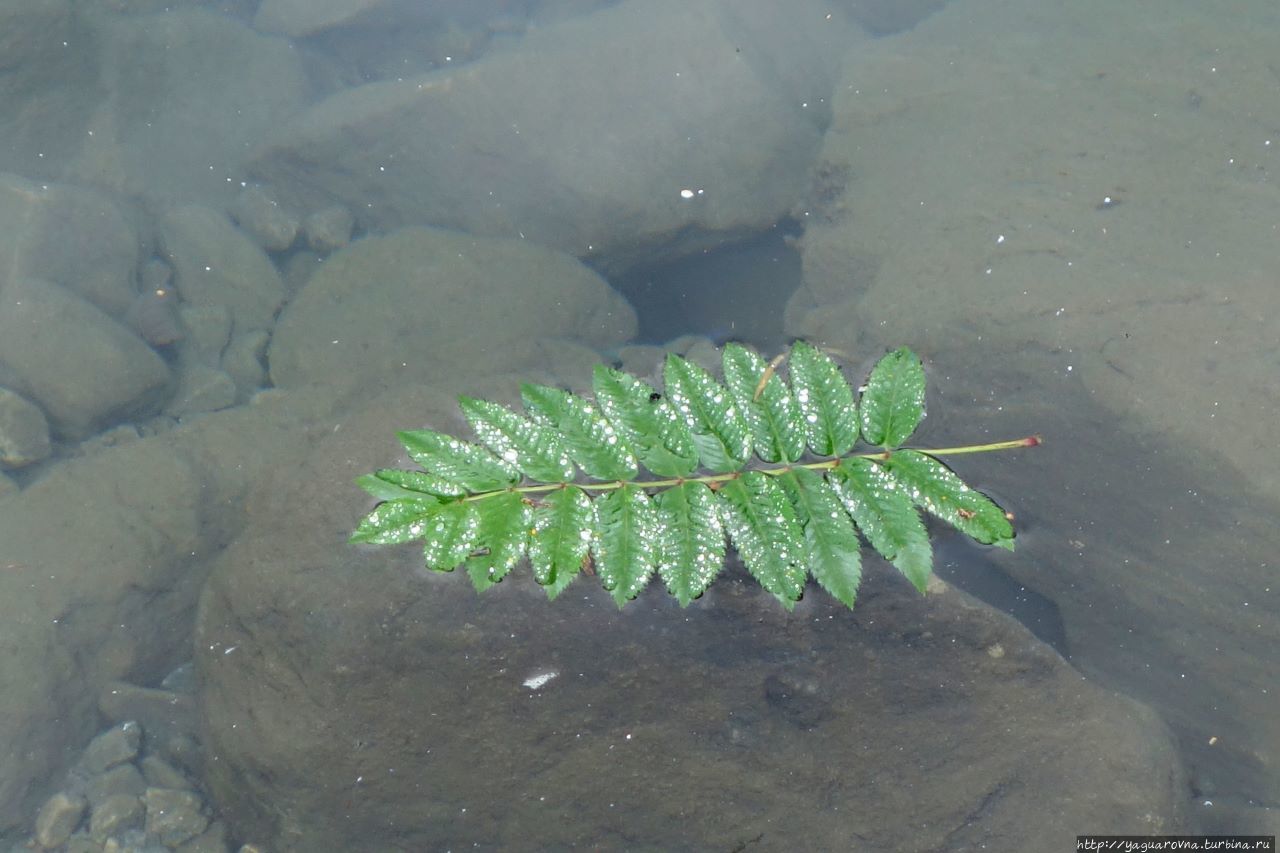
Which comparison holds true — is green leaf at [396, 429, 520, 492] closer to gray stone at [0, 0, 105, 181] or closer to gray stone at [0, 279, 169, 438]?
gray stone at [0, 279, 169, 438]

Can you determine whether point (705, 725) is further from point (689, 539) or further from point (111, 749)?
point (111, 749)

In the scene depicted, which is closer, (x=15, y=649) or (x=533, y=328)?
(x=15, y=649)

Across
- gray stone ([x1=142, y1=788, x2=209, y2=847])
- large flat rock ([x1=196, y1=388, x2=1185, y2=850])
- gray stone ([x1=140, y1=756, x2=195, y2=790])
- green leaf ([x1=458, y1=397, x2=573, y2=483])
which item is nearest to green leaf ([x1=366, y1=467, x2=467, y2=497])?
green leaf ([x1=458, y1=397, x2=573, y2=483])

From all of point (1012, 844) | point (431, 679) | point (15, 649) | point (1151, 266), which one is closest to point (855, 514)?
point (1012, 844)

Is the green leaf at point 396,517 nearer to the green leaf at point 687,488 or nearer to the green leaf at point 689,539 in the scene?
the green leaf at point 687,488

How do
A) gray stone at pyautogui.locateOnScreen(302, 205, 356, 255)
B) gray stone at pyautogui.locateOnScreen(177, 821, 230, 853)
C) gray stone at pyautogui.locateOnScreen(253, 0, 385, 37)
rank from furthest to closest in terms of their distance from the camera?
gray stone at pyautogui.locateOnScreen(253, 0, 385, 37) → gray stone at pyautogui.locateOnScreen(302, 205, 356, 255) → gray stone at pyautogui.locateOnScreen(177, 821, 230, 853)

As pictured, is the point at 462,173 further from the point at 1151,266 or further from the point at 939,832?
the point at 939,832
